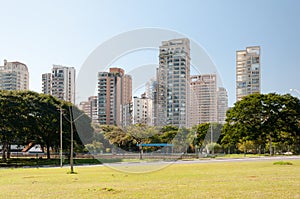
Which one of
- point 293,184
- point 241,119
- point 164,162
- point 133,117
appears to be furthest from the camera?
point 241,119

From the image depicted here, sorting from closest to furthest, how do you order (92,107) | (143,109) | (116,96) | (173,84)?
(116,96) < (143,109) < (92,107) < (173,84)

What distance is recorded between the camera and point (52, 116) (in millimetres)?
54531

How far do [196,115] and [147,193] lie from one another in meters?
3.26

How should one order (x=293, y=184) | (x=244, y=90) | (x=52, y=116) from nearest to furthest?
(x=293, y=184), (x=52, y=116), (x=244, y=90)

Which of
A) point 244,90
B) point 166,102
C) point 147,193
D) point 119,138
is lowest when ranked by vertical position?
point 147,193

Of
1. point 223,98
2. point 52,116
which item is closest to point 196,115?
point 223,98

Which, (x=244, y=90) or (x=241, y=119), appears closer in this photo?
(x=241, y=119)

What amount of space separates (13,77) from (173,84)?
106 m

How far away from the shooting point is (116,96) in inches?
517

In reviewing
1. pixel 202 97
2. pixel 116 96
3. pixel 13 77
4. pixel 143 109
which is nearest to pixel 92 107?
pixel 116 96

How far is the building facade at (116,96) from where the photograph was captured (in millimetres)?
12977

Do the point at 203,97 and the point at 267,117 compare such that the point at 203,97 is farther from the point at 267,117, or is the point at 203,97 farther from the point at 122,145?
the point at 267,117

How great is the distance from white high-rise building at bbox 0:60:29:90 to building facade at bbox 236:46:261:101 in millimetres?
64523

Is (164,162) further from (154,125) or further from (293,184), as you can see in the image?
(154,125)
